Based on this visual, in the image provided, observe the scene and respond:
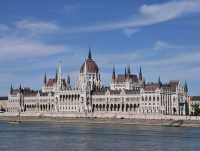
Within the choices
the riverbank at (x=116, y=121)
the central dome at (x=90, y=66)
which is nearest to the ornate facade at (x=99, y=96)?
the central dome at (x=90, y=66)

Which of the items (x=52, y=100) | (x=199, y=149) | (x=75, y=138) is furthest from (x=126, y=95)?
(x=199, y=149)

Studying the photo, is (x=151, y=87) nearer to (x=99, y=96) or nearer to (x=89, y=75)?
(x=99, y=96)

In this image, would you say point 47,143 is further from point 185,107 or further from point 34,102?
point 34,102

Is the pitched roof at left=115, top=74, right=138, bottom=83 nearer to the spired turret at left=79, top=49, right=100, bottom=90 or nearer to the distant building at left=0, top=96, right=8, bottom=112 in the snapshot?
the spired turret at left=79, top=49, right=100, bottom=90

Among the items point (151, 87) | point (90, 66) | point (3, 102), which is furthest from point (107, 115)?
point (3, 102)

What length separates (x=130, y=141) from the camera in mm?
62094

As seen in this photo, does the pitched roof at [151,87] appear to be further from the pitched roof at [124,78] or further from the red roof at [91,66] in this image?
the red roof at [91,66]

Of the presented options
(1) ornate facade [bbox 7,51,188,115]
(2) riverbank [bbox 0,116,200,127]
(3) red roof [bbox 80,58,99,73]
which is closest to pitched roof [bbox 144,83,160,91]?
(1) ornate facade [bbox 7,51,188,115]

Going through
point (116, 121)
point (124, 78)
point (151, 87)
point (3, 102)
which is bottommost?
point (116, 121)

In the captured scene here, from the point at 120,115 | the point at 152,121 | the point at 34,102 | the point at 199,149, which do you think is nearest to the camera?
the point at 199,149

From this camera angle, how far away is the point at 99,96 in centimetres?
14038

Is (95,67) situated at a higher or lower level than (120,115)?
higher

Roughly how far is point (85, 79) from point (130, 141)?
8303 centimetres

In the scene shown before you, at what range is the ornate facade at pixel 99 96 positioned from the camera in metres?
129
